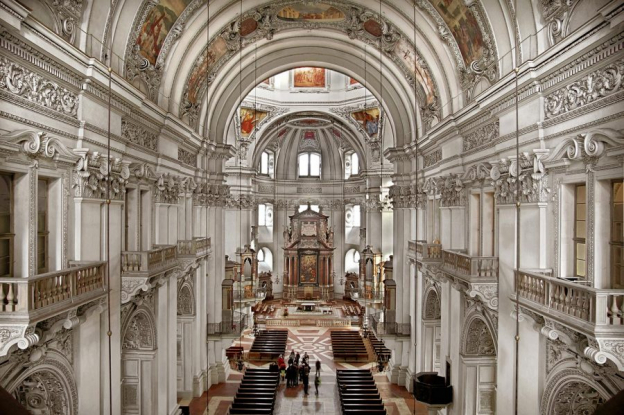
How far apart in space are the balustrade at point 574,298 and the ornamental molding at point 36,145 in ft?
25.7

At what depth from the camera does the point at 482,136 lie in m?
12.4

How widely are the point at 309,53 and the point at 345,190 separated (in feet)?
65.6

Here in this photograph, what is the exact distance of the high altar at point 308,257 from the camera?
37344mm

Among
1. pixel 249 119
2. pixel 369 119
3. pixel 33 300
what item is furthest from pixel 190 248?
pixel 369 119

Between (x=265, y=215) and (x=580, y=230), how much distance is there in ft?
108

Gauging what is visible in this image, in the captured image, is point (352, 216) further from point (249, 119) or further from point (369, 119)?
point (249, 119)

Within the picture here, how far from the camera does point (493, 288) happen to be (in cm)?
1075

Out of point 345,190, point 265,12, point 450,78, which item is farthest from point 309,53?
point 345,190

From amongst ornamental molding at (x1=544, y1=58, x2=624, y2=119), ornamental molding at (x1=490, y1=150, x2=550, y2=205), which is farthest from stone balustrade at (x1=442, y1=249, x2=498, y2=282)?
ornamental molding at (x1=544, y1=58, x2=624, y2=119)

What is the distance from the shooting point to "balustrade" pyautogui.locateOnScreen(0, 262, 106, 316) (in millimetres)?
6375

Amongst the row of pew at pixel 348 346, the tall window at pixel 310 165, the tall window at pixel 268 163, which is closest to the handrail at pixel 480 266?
the row of pew at pixel 348 346

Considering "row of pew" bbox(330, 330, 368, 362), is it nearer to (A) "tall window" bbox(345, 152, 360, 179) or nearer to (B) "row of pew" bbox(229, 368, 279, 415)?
(B) "row of pew" bbox(229, 368, 279, 415)

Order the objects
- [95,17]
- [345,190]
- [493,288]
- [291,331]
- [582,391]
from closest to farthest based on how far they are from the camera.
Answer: [582,391]
[95,17]
[493,288]
[291,331]
[345,190]

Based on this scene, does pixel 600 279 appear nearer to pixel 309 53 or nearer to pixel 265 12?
pixel 265 12
